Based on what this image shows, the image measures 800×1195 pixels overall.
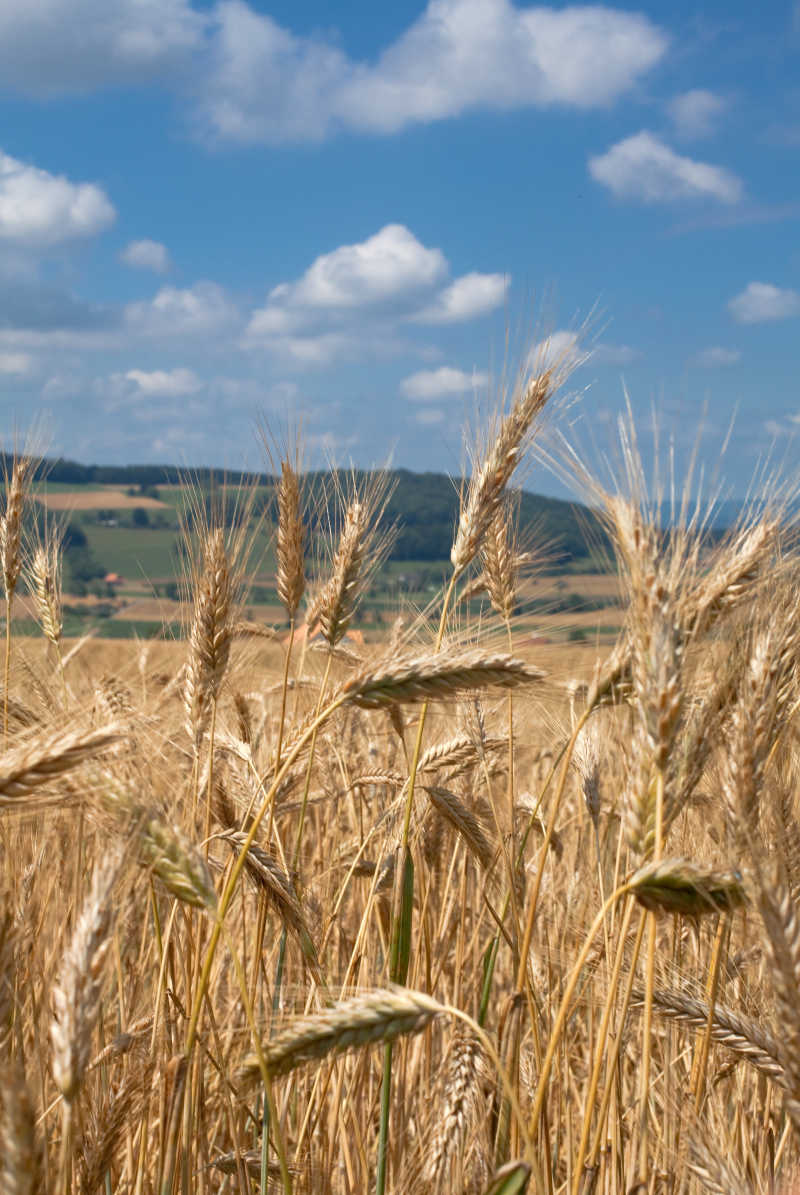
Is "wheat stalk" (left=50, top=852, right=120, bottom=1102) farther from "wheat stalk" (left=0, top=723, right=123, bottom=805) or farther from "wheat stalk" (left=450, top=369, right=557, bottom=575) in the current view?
"wheat stalk" (left=450, top=369, right=557, bottom=575)

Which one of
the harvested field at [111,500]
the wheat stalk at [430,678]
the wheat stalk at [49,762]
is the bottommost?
the wheat stalk at [49,762]

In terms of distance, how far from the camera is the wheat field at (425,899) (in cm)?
129

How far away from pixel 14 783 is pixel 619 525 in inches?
39.7

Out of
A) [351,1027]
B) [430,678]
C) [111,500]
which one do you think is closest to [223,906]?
[351,1027]

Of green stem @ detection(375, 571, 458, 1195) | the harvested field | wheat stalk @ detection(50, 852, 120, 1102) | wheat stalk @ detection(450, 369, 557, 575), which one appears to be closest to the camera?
wheat stalk @ detection(50, 852, 120, 1102)

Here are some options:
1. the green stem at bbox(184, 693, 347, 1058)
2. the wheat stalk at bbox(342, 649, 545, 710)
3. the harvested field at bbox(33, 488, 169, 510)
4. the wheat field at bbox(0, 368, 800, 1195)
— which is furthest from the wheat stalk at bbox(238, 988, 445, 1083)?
the harvested field at bbox(33, 488, 169, 510)

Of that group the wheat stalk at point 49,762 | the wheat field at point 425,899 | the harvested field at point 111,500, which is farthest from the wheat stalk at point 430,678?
the harvested field at point 111,500

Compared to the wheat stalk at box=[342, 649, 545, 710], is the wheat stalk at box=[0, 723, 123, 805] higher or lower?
lower

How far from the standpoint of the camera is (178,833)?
4.52ft

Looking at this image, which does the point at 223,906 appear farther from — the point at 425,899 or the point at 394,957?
the point at 425,899

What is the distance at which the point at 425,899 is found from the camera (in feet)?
7.86

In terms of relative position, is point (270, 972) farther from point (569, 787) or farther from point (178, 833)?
point (178, 833)

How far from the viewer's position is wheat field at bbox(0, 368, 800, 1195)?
50.8 inches

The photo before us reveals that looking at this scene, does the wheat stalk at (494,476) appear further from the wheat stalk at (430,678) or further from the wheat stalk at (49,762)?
the wheat stalk at (49,762)
